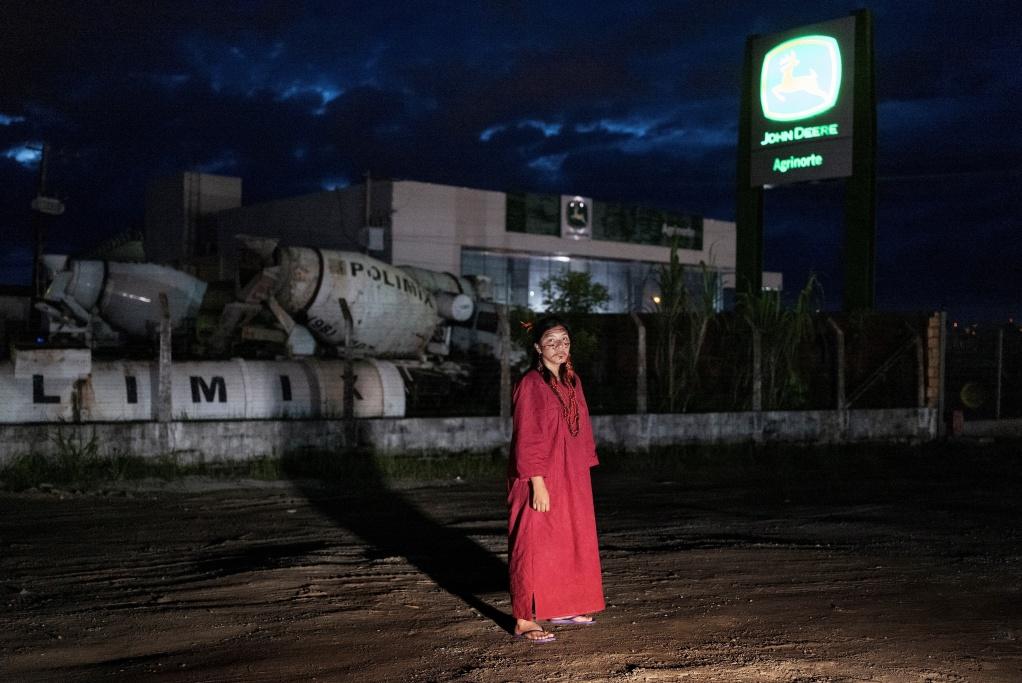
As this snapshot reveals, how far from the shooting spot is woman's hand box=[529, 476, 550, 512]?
558cm

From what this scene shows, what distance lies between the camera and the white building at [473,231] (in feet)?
146

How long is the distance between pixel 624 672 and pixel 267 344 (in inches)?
600

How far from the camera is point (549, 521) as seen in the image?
567 centimetres

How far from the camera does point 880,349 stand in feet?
62.4

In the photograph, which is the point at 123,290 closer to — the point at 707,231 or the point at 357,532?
the point at 357,532

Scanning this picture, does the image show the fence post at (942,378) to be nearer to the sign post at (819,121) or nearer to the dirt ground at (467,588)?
the sign post at (819,121)

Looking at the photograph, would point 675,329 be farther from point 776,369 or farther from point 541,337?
point 541,337

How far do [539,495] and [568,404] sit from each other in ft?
1.93

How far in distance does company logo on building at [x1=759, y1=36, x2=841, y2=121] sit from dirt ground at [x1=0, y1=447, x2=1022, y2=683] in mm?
11750

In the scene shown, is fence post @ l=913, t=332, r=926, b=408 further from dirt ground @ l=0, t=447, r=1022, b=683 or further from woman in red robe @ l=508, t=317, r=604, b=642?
woman in red robe @ l=508, t=317, r=604, b=642

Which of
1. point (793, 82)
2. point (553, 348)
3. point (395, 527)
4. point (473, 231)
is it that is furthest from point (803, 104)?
point (473, 231)

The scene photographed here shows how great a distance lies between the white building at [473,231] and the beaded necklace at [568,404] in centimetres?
3568

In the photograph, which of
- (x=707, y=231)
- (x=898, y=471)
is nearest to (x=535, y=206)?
(x=707, y=231)

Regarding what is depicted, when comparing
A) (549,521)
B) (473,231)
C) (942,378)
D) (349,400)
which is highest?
(473,231)
